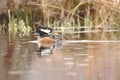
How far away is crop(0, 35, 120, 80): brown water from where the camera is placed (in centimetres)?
748

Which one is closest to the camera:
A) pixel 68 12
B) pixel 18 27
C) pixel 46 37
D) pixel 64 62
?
pixel 64 62

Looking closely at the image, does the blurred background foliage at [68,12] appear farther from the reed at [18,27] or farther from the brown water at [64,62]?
the brown water at [64,62]

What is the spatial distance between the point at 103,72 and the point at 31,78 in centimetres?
103

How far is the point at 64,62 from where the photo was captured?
29.3 ft

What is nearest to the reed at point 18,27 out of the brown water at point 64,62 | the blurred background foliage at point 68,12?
the blurred background foliage at point 68,12

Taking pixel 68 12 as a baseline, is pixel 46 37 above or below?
below

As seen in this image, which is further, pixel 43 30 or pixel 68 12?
pixel 68 12

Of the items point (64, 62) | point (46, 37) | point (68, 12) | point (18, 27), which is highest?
point (68, 12)

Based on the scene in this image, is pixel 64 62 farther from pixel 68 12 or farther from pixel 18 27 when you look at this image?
pixel 68 12

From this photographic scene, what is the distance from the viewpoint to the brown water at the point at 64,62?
7480 millimetres

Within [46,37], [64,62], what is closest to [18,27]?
[46,37]

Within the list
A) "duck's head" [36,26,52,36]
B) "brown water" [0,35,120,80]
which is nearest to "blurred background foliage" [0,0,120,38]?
"duck's head" [36,26,52,36]

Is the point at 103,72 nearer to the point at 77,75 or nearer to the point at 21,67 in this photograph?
the point at 77,75

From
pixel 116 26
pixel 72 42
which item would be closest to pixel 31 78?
pixel 72 42
